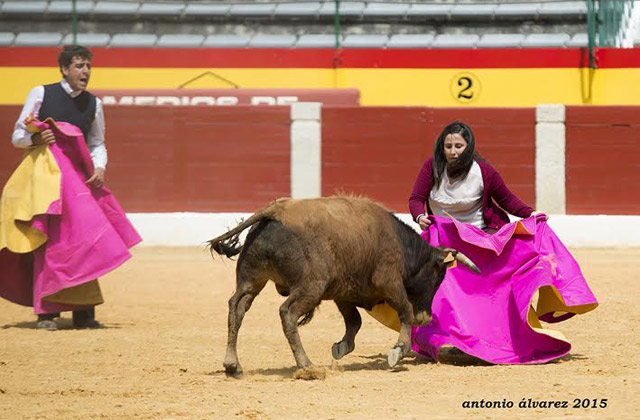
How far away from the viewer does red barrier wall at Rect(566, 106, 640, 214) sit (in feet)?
40.5

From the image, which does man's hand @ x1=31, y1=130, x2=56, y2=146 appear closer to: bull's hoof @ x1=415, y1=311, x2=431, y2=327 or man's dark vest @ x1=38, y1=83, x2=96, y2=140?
man's dark vest @ x1=38, y1=83, x2=96, y2=140

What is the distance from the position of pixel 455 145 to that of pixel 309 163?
690 cm

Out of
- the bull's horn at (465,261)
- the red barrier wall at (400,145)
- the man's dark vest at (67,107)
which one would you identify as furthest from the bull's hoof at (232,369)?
the red barrier wall at (400,145)

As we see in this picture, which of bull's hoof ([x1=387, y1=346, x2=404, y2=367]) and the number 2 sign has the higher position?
the number 2 sign

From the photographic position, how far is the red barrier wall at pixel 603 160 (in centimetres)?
1234

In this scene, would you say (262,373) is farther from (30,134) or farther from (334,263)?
(30,134)

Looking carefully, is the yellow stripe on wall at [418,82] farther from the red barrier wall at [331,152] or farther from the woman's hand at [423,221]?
the woman's hand at [423,221]

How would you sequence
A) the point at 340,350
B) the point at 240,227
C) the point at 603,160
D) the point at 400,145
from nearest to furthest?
1. the point at 240,227
2. the point at 340,350
3. the point at 603,160
4. the point at 400,145

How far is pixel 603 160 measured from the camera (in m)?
12.4

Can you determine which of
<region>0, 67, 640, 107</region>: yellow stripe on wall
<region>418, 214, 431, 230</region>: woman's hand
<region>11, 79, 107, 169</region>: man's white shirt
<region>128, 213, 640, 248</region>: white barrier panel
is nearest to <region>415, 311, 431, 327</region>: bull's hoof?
<region>418, 214, 431, 230</region>: woman's hand

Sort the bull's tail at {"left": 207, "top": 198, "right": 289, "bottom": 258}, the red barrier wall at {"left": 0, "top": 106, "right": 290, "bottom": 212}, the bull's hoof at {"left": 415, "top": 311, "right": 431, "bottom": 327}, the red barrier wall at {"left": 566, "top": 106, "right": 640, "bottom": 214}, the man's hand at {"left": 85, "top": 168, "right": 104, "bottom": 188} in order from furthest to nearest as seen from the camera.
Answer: the red barrier wall at {"left": 0, "top": 106, "right": 290, "bottom": 212} → the red barrier wall at {"left": 566, "top": 106, "right": 640, "bottom": 214} → the man's hand at {"left": 85, "top": 168, "right": 104, "bottom": 188} → the bull's hoof at {"left": 415, "top": 311, "right": 431, "bottom": 327} → the bull's tail at {"left": 207, "top": 198, "right": 289, "bottom": 258}

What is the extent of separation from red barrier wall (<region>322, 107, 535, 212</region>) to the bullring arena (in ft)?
0.07

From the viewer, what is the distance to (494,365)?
568 centimetres

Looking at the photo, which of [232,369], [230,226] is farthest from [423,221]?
[230,226]
